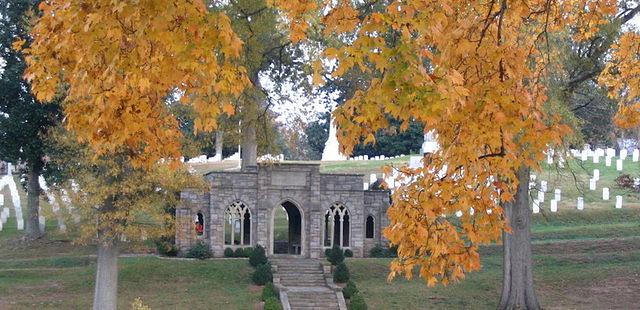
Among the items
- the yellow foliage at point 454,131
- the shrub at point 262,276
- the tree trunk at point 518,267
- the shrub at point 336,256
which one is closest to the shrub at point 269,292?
the shrub at point 262,276

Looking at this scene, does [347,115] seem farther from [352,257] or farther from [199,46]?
[352,257]

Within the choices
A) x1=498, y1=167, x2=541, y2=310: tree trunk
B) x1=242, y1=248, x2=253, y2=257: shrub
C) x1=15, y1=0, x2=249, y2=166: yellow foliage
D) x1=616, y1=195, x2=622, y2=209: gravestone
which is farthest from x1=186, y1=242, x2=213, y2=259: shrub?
x1=15, y1=0, x2=249, y2=166: yellow foliage

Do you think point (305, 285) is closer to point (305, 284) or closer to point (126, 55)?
point (305, 284)

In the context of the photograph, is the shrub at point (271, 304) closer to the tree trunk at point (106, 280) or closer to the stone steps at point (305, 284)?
the stone steps at point (305, 284)

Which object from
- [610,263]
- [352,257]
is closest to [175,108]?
[352,257]

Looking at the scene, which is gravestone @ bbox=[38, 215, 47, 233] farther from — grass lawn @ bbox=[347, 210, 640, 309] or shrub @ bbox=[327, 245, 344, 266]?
grass lawn @ bbox=[347, 210, 640, 309]

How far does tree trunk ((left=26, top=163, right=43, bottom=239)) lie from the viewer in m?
33.4

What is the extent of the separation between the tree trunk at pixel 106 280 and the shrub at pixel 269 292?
194 inches

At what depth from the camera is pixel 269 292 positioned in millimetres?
24594

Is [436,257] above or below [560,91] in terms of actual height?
below

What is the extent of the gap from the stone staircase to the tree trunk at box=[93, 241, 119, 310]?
551 centimetres

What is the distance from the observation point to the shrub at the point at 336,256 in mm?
29969

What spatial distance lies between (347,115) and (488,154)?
165cm

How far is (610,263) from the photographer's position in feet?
93.4
